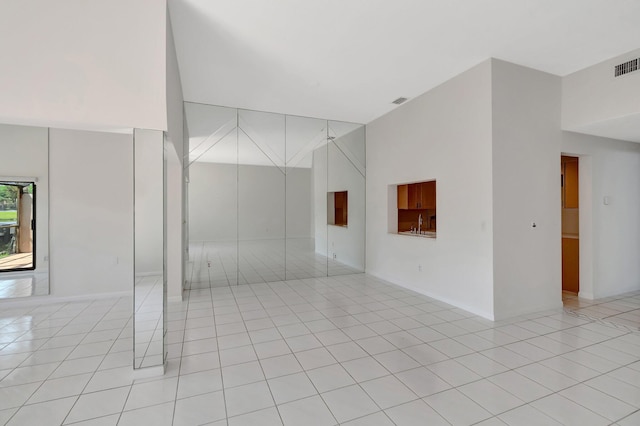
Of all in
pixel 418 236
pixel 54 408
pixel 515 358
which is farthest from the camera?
pixel 418 236

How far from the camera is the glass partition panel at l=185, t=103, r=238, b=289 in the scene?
17.1ft

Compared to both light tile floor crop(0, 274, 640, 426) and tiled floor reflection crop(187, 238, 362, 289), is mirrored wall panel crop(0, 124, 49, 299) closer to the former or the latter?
light tile floor crop(0, 274, 640, 426)

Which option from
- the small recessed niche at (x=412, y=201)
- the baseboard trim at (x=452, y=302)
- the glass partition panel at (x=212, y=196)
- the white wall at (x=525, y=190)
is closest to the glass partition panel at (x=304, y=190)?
the glass partition panel at (x=212, y=196)

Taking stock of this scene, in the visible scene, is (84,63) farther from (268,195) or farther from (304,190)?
(304,190)

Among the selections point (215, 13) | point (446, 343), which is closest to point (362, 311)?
point (446, 343)

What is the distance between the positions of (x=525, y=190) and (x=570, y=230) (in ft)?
7.70

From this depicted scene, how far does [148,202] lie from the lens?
8.25 ft

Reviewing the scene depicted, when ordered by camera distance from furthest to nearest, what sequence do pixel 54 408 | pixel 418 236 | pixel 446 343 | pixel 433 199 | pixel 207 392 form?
pixel 433 199, pixel 418 236, pixel 446 343, pixel 207 392, pixel 54 408

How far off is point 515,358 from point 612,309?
A: 103 inches

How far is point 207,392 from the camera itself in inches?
88.4

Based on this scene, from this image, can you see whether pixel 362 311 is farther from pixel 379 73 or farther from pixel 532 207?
pixel 379 73

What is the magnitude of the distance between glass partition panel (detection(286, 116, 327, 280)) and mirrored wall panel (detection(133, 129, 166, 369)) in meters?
3.48

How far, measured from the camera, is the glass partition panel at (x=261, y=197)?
559 centimetres

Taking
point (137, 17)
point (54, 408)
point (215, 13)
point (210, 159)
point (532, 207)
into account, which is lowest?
point (54, 408)
